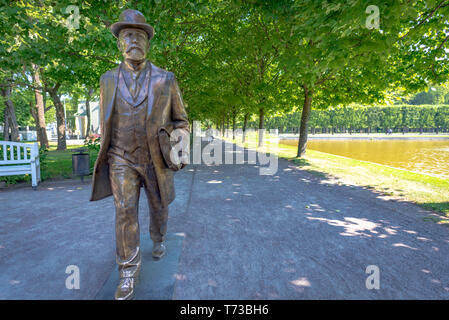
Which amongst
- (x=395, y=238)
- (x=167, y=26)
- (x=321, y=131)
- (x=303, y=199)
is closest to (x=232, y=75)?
(x=167, y=26)

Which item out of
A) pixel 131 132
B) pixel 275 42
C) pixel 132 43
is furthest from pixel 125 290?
pixel 275 42

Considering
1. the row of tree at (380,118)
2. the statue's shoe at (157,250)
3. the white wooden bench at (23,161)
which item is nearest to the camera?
the statue's shoe at (157,250)

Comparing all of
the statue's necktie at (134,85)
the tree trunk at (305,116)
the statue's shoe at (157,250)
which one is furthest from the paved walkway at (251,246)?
the tree trunk at (305,116)

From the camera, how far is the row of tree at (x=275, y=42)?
5438 mm

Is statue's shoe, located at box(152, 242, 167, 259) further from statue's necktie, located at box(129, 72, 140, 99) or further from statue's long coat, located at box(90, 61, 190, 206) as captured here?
statue's necktie, located at box(129, 72, 140, 99)

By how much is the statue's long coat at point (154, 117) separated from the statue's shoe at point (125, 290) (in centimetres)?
87

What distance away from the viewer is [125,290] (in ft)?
8.23

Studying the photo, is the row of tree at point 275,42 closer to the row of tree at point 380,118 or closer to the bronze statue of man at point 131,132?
the bronze statue of man at point 131,132

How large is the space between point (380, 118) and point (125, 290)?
78.1 m

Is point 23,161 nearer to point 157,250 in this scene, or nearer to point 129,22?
point 157,250

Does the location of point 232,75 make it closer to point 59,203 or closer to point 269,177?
point 269,177

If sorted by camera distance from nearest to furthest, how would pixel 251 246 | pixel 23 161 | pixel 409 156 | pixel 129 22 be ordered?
pixel 129 22 → pixel 251 246 → pixel 23 161 → pixel 409 156

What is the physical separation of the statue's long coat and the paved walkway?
1.18 meters

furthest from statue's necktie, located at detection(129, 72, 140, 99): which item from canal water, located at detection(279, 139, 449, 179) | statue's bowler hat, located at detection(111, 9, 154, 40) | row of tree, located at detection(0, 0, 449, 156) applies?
canal water, located at detection(279, 139, 449, 179)
